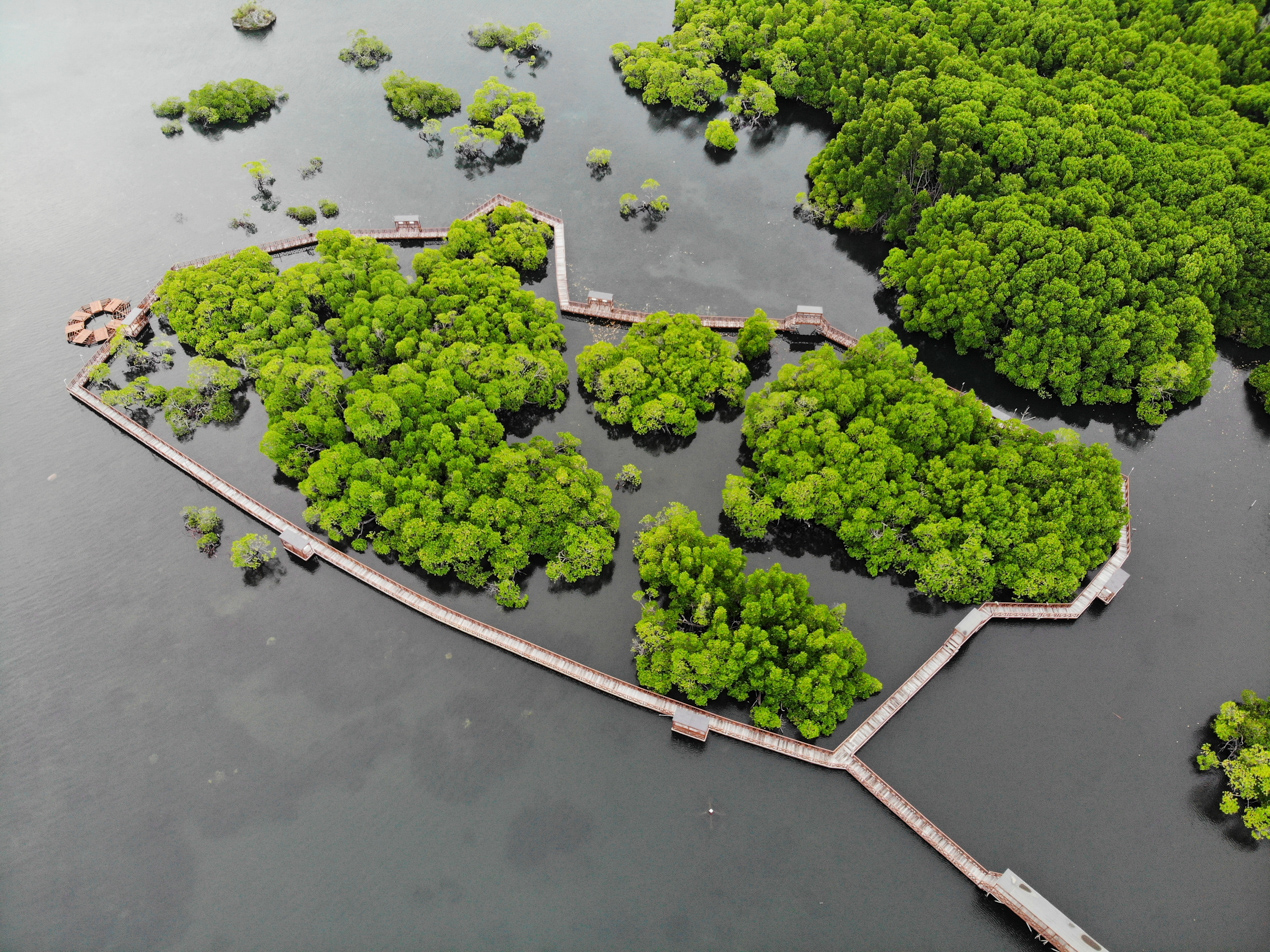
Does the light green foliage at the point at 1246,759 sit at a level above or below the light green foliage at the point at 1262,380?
below

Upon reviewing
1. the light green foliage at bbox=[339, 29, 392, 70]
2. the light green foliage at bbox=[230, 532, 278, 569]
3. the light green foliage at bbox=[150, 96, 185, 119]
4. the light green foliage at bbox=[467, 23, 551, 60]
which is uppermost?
the light green foliage at bbox=[467, 23, 551, 60]

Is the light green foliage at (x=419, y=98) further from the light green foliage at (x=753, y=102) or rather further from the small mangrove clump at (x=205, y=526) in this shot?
the small mangrove clump at (x=205, y=526)

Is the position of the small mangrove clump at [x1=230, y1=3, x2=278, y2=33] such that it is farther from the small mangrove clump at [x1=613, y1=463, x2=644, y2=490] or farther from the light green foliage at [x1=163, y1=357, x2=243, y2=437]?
the small mangrove clump at [x1=613, y1=463, x2=644, y2=490]

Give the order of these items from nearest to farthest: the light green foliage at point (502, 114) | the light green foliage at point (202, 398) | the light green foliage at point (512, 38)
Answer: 1. the light green foliage at point (202, 398)
2. the light green foliage at point (502, 114)
3. the light green foliage at point (512, 38)

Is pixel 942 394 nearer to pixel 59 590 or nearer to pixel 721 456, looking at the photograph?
pixel 721 456

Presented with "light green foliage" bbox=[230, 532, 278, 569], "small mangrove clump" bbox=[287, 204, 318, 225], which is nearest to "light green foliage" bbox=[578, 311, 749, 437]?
"light green foliage" bbox=[230, 532, 278, 569]

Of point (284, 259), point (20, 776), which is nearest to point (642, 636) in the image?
point (20, 776)


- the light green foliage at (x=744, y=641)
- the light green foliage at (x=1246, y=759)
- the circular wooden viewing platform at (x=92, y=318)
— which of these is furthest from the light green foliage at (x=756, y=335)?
the circular wooden viewing platform at (x=92, y=318)
